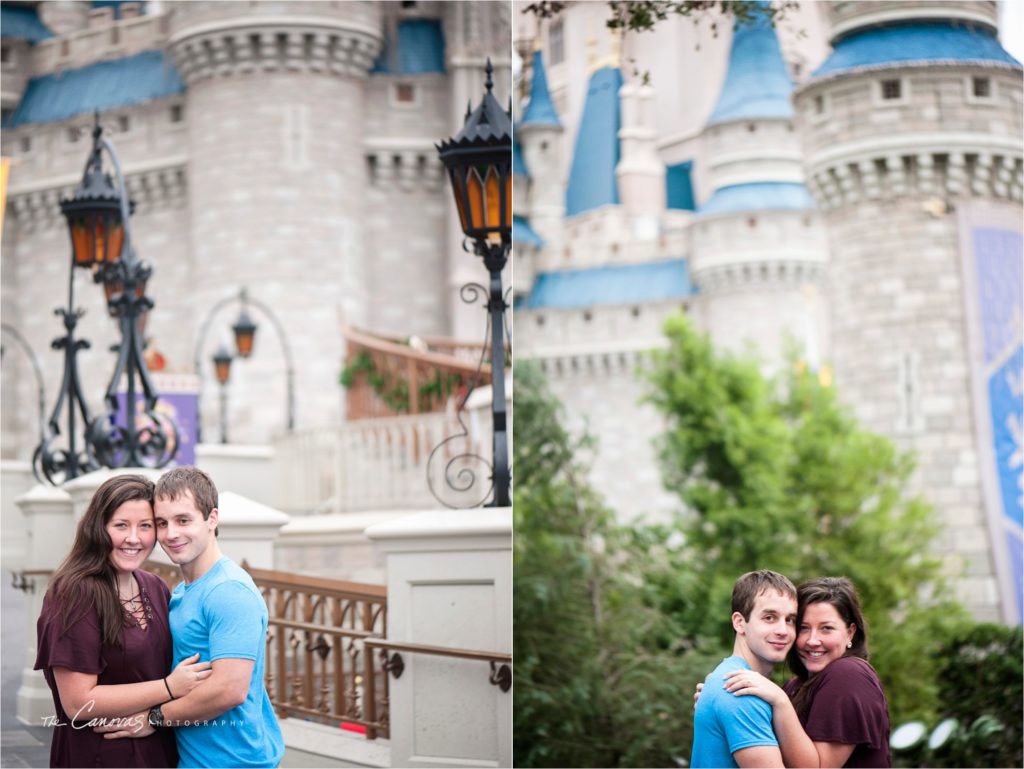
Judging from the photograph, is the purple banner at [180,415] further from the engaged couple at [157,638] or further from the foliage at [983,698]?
the foliage at [983,698]

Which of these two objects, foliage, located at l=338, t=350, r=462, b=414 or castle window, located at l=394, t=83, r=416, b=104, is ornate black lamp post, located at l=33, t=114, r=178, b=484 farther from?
castle window, located at l=394, t=83, r=416, b=104

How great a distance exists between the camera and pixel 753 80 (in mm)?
7098

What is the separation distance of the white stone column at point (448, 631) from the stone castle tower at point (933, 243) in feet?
14.0

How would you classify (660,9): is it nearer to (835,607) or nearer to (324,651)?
(324,651)

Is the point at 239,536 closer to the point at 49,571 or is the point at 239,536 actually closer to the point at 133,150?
the point at 49,571

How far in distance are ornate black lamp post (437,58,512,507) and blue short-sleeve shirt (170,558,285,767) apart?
1178 millimetres

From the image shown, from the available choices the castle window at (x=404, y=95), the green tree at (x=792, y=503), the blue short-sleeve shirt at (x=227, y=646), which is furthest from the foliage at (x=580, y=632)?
the blue short-sleeve shirt at (x=227, y=646)

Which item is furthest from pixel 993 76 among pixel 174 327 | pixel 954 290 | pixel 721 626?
pixel 174 327

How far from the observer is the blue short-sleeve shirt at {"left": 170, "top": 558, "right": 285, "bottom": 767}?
7.30 ft

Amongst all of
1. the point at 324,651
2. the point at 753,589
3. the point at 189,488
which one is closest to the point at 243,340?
the point at 324,651

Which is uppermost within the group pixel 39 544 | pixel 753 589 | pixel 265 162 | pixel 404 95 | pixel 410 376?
pixel 404 95

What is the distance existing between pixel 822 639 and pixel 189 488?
119 cm

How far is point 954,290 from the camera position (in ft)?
24.1

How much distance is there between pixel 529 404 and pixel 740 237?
1.73 metres
